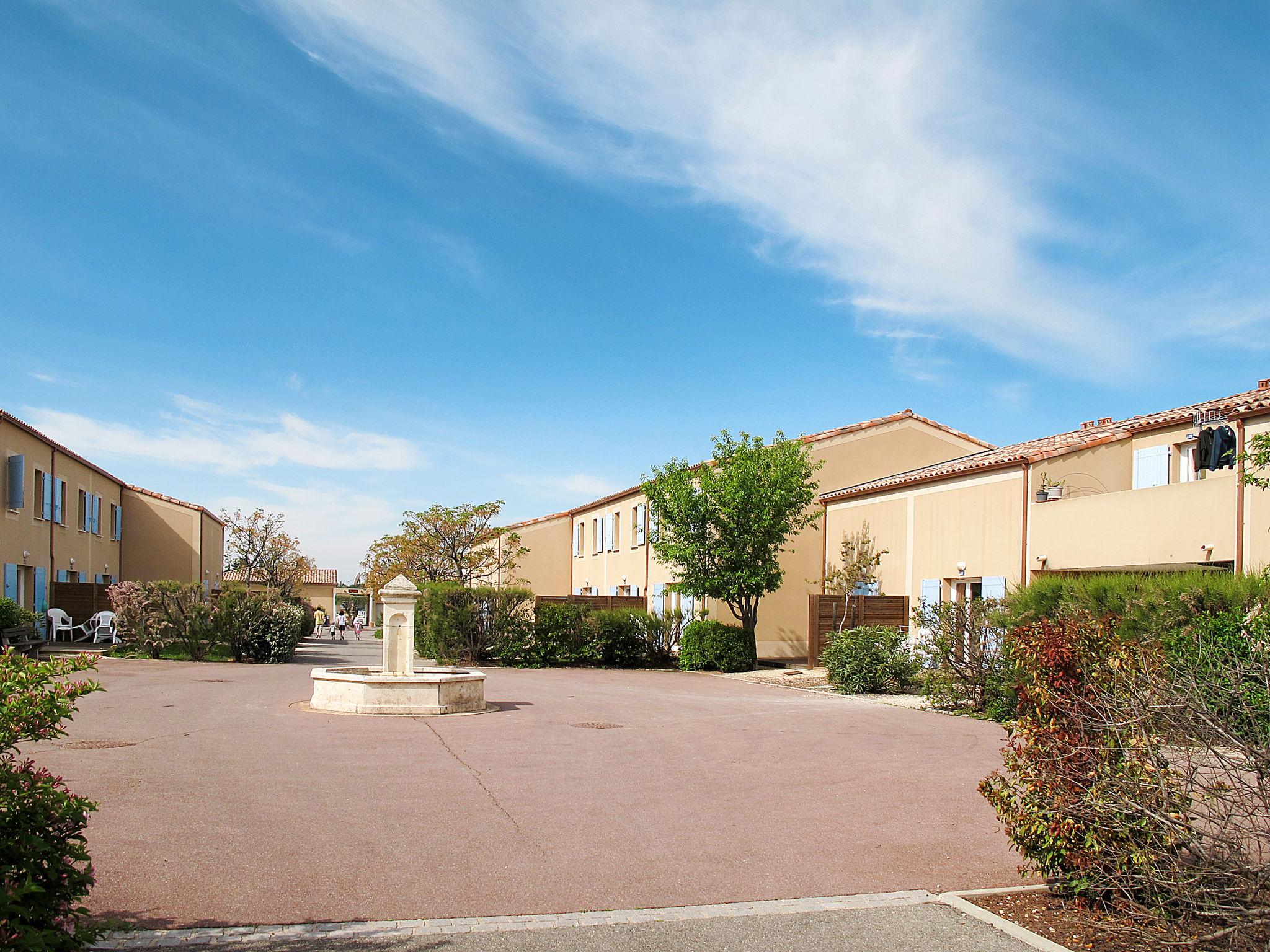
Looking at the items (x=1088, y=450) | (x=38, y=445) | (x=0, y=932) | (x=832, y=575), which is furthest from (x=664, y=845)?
(x=38, y=445)

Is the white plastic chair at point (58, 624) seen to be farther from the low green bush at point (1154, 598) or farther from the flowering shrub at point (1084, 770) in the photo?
the flowering shrub at point (1084, 770)

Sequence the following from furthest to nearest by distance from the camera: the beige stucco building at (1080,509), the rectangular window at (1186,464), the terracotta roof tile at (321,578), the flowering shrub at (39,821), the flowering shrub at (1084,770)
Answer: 1. the terracotta roof tile at (321,578)
2. the rectangular window at (1186,464)
3. the beige stucco building at (1080,509)
4. the flowering shrub at (1084,770)
5. the flowering shrub at (39,821)

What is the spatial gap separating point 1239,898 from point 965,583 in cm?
1835

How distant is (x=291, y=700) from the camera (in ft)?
51.1

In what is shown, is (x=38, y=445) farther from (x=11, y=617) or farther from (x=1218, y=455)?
(x=1218, y=455)

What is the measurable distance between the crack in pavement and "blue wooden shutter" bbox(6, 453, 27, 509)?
19.5 meters

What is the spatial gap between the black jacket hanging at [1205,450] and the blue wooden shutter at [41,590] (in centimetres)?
2811

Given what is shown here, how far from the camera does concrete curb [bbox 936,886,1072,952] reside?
4.96 metres

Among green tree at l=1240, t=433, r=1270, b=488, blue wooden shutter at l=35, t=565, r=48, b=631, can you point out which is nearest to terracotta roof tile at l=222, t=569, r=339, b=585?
blue wooden shutter at l=35, t=565, r=48, b=631

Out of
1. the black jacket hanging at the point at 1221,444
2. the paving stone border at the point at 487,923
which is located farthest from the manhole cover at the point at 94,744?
the black jacket hanging at the point at 1221,444

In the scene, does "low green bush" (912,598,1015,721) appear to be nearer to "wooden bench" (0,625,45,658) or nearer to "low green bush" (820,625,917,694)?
"low green bush" (820,625,917,694)

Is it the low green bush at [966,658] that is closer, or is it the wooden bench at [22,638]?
the low green bush at [966,658]

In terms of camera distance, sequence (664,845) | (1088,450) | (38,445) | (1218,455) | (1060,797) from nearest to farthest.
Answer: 1. (1060,797)
2. (664,845)
3. (1218,455)
4. (1088,450)
5. (38,445)

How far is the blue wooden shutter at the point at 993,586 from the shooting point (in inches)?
805
